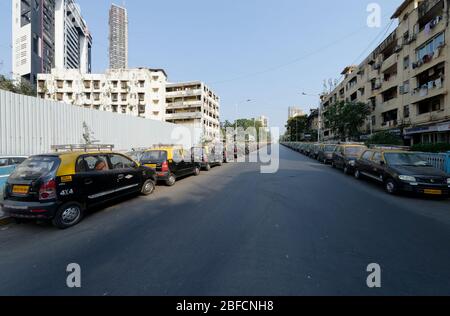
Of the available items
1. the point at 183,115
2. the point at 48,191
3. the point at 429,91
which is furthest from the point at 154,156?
the point at 183,115

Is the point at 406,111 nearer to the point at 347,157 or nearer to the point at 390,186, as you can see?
the point at 347,157

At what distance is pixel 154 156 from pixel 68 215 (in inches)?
175

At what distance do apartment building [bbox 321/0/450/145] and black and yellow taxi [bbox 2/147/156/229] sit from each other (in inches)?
995

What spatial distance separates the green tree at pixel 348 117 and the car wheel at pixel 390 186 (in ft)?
83.9

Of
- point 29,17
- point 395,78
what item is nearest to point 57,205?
point 395,78

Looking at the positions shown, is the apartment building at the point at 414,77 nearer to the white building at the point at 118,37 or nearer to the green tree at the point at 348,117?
the green tree at the point at 348,117

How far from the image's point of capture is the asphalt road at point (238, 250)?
8.89 ft

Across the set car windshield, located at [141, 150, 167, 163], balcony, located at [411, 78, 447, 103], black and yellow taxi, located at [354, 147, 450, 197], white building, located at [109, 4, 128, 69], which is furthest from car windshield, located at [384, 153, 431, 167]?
white building, located at [109, 4, 128, 69]

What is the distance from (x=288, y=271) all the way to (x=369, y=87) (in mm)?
39091

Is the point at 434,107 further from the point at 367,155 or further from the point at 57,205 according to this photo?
the point at 57,205

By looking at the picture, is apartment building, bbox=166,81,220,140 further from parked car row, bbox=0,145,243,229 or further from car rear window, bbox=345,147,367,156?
parked car row, bbox=0,145,243,229

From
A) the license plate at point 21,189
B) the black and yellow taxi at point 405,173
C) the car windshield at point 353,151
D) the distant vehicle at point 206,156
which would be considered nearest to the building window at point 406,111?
the car windshield at point 353,151

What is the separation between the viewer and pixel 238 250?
3.55 metres

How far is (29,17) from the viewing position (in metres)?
52.9
